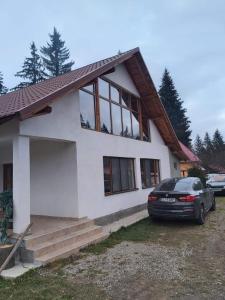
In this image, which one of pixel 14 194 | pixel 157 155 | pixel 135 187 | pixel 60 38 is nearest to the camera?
pixel 14 194

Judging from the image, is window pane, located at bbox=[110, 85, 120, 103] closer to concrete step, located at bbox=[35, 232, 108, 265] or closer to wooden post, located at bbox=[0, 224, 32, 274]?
concrete step, located at bbox=[35, 232, 108, 265]

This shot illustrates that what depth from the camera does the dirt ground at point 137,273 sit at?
4.85 m

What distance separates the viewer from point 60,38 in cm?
4591

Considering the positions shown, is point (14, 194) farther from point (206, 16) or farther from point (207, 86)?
point (207, 86)

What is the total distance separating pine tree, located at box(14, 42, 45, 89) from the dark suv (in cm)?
3239

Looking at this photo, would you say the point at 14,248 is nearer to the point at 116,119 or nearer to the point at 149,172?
the point at 116,119

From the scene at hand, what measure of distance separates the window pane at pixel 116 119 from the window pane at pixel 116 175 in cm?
127

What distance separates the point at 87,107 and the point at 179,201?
4.61m

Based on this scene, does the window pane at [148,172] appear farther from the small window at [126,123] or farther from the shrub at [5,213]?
the shrub at [5,213]

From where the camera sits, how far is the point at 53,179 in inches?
372

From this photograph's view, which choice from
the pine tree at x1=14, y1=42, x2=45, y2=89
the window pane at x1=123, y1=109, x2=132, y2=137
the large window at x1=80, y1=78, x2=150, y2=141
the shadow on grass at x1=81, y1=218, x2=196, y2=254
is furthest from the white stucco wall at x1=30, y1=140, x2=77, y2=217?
the pine tree at x1=14, y1=42, x2=45, y2=89

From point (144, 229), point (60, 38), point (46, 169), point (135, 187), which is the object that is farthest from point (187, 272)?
point (60, 38)

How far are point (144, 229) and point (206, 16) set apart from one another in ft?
34.0

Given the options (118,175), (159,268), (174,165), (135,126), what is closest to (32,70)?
(174,165)
